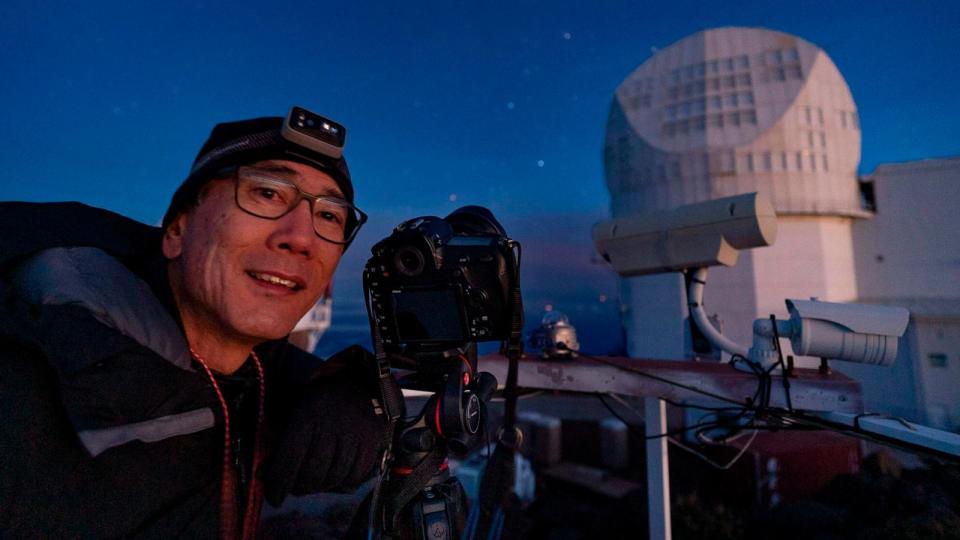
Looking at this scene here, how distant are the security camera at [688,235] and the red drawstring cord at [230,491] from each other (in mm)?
3098

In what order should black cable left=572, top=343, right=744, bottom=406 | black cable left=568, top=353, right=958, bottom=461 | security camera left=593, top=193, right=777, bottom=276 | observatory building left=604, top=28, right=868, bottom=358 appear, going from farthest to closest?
observatory building left=604, top=28, right=868, bottom=358 < security camera left=593, top=193, right=777, bottom=276 < black cable left=572, top=343, right=744, bottom=406 < black cable left=568, top=353, right=958, bottom=461

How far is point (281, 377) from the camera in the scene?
204 cm

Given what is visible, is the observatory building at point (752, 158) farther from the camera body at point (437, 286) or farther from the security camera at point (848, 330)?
the camera body at point (437, 286)

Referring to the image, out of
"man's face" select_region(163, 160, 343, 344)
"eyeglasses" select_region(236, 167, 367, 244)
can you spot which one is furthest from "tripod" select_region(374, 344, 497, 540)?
"eyeglasses" select_region(236, 167, 367, 244)

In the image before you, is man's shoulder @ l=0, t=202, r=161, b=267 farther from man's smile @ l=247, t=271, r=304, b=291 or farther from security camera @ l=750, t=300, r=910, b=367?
security camera @ l=750, t=300, r=910, b=367

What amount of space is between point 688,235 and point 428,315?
280 cm

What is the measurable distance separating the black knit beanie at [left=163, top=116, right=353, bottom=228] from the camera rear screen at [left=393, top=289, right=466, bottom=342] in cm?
76

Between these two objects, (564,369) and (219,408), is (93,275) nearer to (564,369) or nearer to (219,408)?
(219,408)

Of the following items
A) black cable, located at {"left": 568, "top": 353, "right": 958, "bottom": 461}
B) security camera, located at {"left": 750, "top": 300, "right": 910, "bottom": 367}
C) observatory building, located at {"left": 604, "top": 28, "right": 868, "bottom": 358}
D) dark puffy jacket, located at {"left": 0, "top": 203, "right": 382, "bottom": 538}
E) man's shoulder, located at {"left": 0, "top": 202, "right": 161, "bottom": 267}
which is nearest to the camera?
dark puffy jacket, located at {"left": 0, "top": 203, "right": 382, "bottom": 538}

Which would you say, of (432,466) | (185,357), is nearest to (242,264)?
(185,357)

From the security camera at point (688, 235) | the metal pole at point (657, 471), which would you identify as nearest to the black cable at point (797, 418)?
the metal pole at point (657, 471)

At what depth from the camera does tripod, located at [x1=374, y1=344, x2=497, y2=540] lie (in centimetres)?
123

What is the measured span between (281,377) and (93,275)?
0.89 meters

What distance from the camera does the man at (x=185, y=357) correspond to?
120cm
